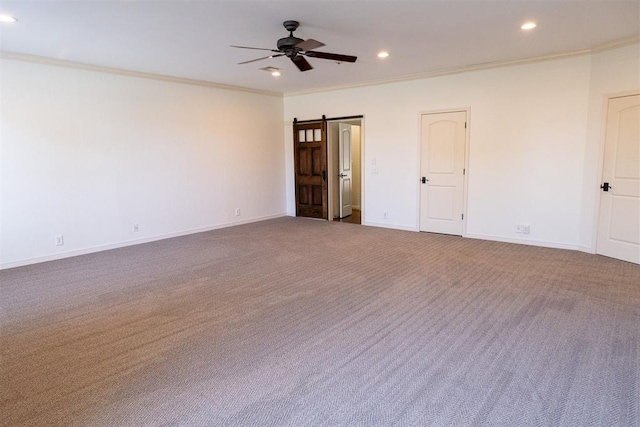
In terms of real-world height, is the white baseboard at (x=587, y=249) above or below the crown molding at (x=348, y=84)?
below

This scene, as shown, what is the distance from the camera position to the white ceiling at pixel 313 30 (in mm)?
3252

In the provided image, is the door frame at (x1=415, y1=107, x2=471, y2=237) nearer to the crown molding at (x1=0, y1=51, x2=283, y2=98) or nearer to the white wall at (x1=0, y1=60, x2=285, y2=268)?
the white wall at (x1=0, y1=60, x2=285, y2=268)

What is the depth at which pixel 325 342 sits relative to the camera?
277 cm

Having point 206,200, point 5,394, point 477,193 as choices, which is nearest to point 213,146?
point 206,200

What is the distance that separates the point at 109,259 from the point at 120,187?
1.19 meters

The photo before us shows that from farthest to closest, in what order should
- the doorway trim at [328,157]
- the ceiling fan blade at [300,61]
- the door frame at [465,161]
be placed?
the doorway trim at [328,157] < the door frame at [465,161] < the ceiling fan blade at [300,61]

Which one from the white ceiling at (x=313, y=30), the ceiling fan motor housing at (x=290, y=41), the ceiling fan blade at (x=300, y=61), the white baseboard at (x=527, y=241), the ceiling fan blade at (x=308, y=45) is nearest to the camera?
the white ceiling at (x=313, y=30)

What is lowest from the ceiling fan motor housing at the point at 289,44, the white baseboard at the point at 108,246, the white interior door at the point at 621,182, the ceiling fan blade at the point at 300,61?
the white baseboard at the point at 108,246

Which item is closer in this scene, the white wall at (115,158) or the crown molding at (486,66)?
the crown molding at (486,66)

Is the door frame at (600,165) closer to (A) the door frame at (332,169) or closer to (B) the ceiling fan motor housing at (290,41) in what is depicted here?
(A) the door frame at (332,169)

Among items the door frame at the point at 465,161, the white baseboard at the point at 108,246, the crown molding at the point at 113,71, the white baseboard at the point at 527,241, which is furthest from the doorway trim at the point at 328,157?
the white baseboard at the point at 527,241

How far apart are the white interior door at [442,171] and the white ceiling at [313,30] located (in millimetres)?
1006

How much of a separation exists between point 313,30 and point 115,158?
3.64 m

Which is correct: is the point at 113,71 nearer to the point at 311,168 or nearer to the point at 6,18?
the point at 6,18
